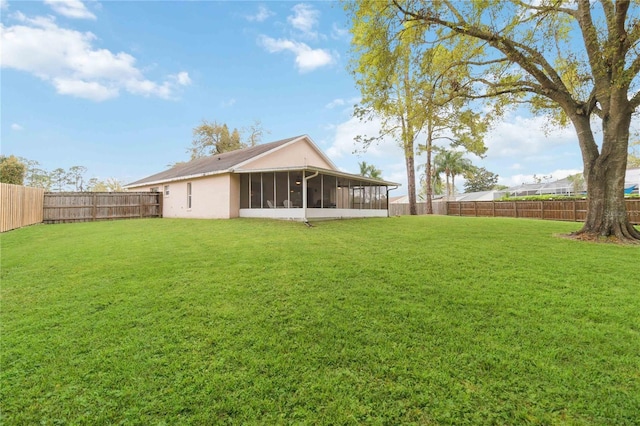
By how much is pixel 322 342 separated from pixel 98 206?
19.2m

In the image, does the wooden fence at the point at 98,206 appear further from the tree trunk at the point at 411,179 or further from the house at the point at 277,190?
the tree trunk at the point at 411,179

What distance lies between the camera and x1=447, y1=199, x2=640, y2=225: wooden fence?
1456cm

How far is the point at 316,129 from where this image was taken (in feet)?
71.2

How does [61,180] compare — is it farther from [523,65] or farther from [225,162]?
[523,65]

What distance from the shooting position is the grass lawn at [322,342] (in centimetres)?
210

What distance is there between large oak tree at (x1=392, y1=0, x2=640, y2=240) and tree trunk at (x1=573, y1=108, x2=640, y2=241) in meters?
0.02

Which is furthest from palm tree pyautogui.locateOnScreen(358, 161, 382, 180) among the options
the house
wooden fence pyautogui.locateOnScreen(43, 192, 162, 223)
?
wooden fence pyautogui.locateOnScreen(43, 192, 162, 223)

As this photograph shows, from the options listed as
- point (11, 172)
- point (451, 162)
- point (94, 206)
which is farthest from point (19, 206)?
point (451, 162)

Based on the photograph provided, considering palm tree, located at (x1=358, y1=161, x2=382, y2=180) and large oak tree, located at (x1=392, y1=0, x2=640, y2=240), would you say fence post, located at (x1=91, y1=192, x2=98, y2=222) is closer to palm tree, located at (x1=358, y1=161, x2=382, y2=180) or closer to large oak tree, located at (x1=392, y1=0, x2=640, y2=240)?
large oak tree, located at (x1=392, y1=0, x2=640, y2=240)

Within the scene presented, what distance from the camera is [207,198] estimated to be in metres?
15.3

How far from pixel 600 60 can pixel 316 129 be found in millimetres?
16315

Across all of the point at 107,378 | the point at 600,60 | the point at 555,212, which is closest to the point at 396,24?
the point at 600,60

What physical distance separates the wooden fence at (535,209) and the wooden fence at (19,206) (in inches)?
1044

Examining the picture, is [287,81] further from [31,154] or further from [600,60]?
[31,154]
